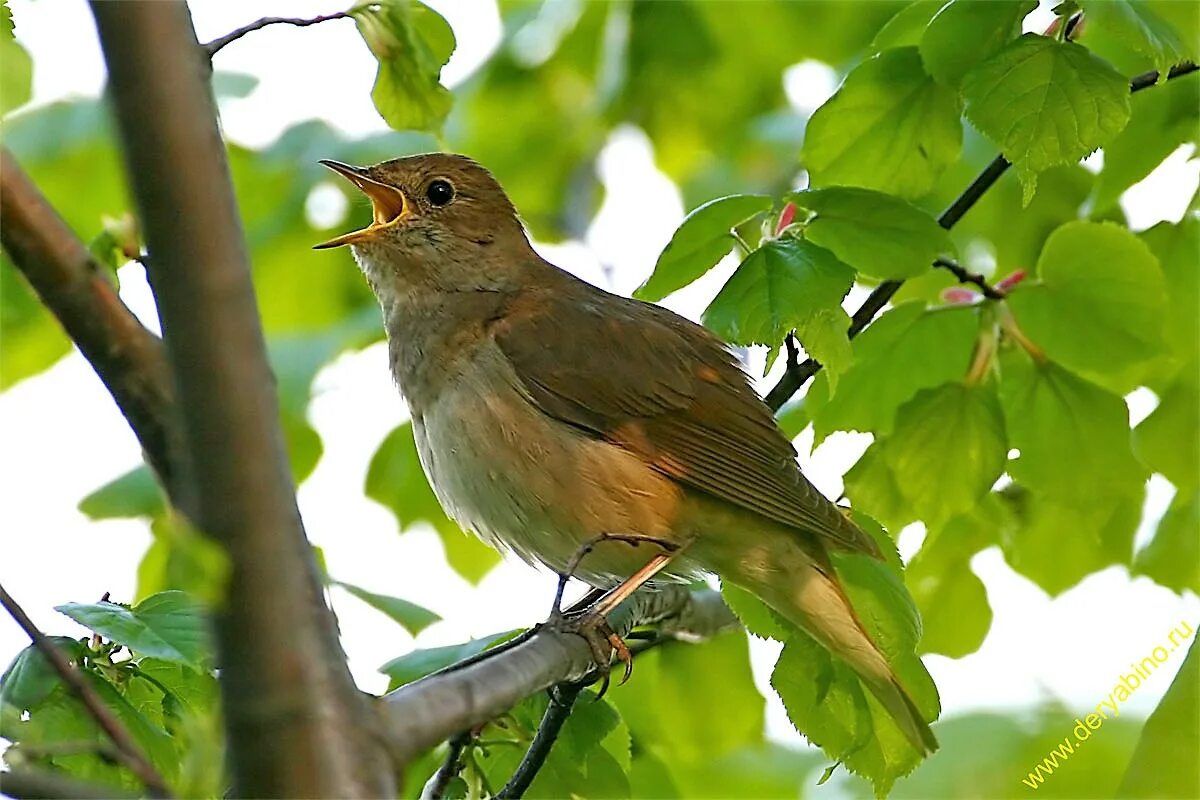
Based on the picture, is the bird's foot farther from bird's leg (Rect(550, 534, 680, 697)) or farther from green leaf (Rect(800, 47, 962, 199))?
green leaf (Rect(800, 47, 962, 199))

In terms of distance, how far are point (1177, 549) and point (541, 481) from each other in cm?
169

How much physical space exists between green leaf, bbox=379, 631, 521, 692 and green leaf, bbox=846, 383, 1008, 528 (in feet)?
3.27

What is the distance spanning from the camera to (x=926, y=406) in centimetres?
354

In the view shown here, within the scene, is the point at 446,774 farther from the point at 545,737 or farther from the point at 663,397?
the point at 663,397

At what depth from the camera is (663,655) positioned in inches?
177

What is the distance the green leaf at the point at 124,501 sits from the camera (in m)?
4.70

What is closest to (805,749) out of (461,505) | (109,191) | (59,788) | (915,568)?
(915,568)

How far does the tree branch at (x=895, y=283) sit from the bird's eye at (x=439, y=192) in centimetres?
149

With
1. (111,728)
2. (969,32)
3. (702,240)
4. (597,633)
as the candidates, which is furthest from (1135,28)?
(111,728)

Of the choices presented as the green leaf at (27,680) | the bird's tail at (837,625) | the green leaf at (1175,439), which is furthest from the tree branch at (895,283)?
the green leaf at (27,680)

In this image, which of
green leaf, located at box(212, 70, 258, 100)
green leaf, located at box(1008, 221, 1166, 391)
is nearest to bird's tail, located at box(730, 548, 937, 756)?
green leaf, located at box(1008, 221, 1166, 391)

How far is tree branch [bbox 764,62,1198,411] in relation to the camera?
11.2 ft

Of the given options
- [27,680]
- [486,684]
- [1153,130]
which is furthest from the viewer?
[1153,130]

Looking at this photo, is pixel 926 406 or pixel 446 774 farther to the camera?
pixel 926 406
